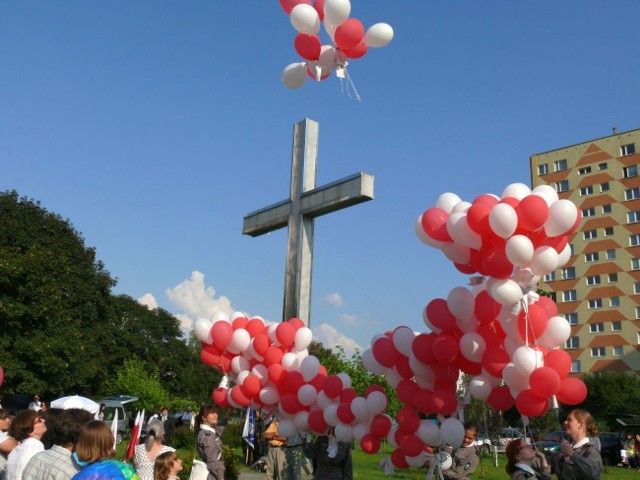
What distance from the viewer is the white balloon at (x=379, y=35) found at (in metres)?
6.99

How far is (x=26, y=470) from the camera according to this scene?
3902 mm

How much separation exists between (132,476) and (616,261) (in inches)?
2054

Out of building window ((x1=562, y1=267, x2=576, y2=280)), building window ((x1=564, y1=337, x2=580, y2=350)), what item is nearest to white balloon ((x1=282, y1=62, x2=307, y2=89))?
building window ((x1=564, y1=337, x2=580, y2=350))

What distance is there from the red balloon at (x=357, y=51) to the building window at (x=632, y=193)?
48598mm

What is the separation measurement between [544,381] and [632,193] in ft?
165

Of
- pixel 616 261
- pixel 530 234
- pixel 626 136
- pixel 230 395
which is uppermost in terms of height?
pixel 626 136

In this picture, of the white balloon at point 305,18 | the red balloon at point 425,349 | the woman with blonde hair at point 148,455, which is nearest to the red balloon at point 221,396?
the woman with blonde hair at point 148,455

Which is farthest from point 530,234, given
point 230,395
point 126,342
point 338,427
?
point 126,342

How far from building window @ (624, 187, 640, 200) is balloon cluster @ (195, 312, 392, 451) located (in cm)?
4843

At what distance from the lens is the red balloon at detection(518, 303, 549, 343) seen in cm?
534

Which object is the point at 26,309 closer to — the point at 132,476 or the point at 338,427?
the point at 338,427

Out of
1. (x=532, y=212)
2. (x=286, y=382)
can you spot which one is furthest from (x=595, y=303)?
(x=532, y=212)

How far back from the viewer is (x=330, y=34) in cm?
718

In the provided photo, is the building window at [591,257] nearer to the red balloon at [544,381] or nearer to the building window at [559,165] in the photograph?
the building window at [559,165]
